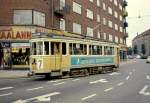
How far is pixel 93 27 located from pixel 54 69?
41852 mm

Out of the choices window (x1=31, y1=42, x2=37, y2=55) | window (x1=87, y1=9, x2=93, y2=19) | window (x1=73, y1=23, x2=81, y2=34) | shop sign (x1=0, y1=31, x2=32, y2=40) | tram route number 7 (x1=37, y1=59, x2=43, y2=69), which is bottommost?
tram route number 7 (x1=37, y1=59, x2=43, y2=69)

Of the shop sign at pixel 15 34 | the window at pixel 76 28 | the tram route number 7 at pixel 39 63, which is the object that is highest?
the window at pixel 76 28

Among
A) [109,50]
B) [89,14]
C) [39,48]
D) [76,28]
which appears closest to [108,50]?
[109,50]

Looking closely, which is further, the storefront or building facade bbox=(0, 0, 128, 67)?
building facade bbox=(0, 0, 128, 67)

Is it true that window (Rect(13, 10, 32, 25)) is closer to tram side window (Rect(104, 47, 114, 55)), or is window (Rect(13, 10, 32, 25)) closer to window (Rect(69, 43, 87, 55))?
tram side window (Rect(104, 47, 114, 55))

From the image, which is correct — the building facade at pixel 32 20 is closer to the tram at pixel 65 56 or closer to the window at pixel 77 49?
the tram at pixel 65 56

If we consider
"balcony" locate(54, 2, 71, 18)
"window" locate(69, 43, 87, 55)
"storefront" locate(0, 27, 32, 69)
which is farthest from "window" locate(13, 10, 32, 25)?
"window" locate(69, 43, 87, 55)

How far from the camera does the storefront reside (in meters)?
44.0

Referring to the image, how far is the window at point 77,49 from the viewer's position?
31.5 m

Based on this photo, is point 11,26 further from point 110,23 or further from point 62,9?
point 110,23

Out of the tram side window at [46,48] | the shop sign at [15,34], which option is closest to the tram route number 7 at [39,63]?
the tram side window at [46,48]

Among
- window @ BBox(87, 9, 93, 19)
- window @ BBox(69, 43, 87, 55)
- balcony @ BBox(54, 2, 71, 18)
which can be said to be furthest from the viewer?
window @ BBox(87, 9, 93, 19)

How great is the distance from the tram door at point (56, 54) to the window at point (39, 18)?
51.8ft

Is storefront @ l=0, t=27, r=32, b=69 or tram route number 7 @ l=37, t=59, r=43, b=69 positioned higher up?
storefront @ l=0, t=27, r=32, b=69
